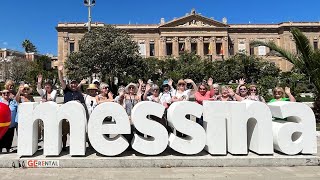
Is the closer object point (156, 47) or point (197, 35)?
point (197, 35)

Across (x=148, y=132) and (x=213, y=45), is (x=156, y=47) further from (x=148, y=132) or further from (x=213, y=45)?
(x=148, y=132)

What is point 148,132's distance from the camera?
6.15 meters

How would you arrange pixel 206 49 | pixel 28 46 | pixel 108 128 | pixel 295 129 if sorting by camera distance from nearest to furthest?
1. pixel 108 128
2. pixel 295 129
3. pixel 206 49
4. pixel 28 46

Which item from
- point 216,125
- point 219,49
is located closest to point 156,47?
point 219,49

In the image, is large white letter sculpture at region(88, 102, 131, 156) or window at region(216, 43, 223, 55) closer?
large white letter sculpture at region(88, 102, 131, 156)

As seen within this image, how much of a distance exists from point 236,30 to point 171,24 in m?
13.5

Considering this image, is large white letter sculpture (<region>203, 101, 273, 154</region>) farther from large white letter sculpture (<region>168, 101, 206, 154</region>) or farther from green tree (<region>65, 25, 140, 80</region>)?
green tree (<region>65, 25, 140, 80</region>)

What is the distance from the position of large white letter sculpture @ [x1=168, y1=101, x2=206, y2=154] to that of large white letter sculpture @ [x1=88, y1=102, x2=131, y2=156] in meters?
0.81

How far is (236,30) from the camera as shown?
72375 millimetres

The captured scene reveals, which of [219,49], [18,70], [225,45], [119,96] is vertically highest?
[225,45]

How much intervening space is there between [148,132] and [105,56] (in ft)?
79.5

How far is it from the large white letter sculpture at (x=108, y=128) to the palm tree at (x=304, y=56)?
6.15 m

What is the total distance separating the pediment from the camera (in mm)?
69750

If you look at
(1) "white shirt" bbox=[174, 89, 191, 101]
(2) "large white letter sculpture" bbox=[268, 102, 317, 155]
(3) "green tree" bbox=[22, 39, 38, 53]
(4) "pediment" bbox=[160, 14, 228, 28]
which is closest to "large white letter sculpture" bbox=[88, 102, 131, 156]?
(1) "white shirt" bbox=[174, 89, 191, 101]
